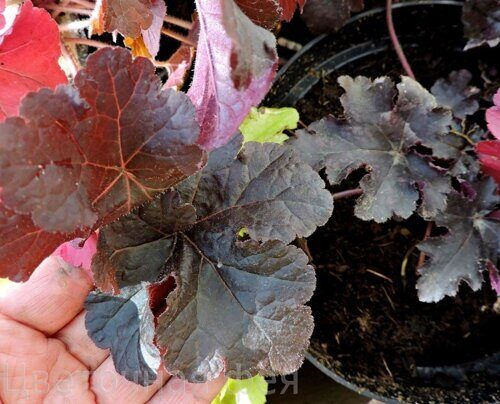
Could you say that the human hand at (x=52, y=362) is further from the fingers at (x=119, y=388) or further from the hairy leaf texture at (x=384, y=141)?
the hairy leaf texture at (x=384, y=141)

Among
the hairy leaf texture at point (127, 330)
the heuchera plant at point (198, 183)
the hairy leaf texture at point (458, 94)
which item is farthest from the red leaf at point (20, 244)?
the hairy leaf texture at point (458, 94)

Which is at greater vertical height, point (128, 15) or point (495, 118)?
point (128, 15)

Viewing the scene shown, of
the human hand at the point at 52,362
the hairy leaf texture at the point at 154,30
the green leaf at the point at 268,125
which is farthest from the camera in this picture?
the green leaf at the point at 268,125

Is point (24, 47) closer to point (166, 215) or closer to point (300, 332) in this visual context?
point (166, 215)

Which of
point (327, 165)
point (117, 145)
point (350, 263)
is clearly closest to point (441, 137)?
point (327, 165)

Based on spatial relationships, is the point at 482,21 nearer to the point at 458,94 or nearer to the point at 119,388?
the point at 458,94

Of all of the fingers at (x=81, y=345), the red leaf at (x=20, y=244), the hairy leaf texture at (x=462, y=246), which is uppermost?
the red leaf at (x=20, y=244)

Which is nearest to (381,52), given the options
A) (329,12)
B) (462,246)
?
(329,12)
